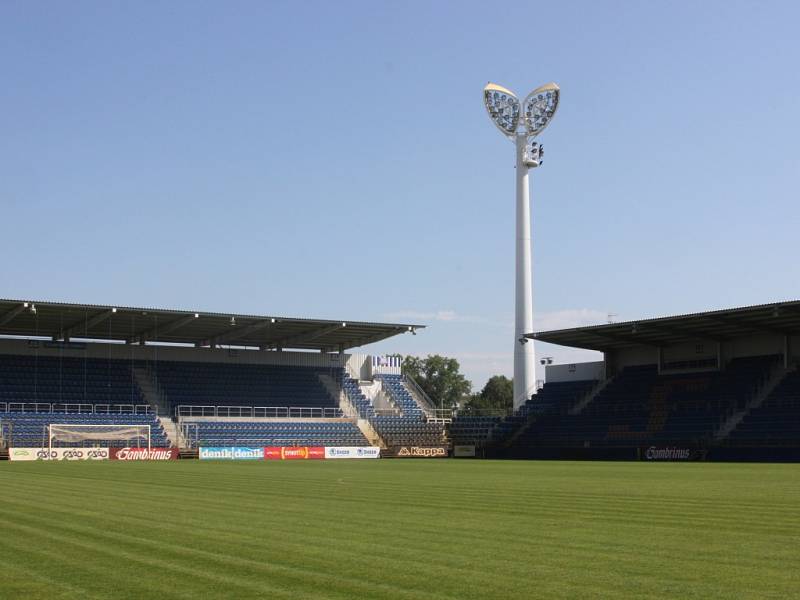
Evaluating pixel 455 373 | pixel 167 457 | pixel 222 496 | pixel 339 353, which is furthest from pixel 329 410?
pixel 455 373

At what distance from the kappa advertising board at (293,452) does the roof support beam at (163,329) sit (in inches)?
357

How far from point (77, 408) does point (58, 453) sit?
8.45m

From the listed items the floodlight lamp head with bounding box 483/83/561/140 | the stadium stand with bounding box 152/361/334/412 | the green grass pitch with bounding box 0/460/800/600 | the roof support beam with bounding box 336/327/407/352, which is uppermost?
the floodlight lamp head with bounding box 483/83/561/140

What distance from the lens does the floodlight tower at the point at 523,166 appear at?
70062 mm

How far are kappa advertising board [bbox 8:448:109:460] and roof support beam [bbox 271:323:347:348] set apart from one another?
17.9 meters

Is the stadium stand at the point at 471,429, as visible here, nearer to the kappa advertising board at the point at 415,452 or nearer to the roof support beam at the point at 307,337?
the kappa advertising board at the point at 415,452

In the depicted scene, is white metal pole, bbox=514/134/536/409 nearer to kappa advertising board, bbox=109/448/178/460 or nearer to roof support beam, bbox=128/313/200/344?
roof support beam, bbox=128/313/200/344

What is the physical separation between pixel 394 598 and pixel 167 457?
48.6 m

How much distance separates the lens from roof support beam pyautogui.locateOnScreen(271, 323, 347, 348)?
214 feet

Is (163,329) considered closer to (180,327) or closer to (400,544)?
(180,327)

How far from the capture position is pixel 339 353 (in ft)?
243

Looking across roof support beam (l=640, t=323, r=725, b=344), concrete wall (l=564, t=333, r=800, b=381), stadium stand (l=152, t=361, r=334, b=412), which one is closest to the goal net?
stadium stand (l=152, t=361, r=334, b=412)

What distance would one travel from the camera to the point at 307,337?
227ft

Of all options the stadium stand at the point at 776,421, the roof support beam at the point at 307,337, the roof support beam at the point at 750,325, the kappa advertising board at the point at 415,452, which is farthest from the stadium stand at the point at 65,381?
the stadium stand at the point at 776,421
